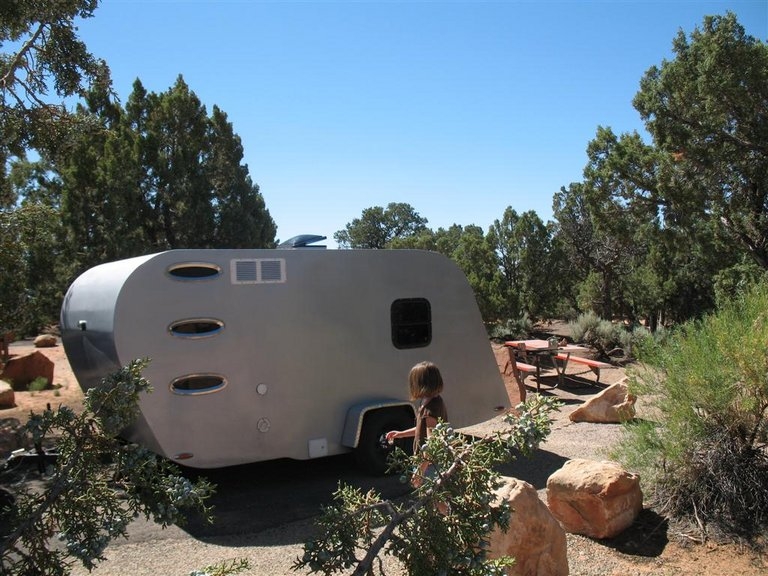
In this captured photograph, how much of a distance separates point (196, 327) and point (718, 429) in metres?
4.90

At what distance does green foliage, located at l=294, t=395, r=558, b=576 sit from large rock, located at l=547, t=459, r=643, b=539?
313 centimetres

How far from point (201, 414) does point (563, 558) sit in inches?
140

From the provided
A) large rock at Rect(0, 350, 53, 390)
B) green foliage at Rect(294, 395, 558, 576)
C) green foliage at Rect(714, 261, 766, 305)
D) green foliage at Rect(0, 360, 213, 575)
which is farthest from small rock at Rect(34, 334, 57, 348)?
green foliage at Rect(294, 395, 558, 576)

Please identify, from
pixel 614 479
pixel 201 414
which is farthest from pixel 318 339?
pixel 614 479

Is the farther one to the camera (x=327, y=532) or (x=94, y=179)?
(x=94, y=179)

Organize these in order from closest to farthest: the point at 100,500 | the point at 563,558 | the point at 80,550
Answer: the point at 80,550
the point at 100,500
the point at 563,558

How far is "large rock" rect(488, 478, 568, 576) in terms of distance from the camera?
14.7 ft

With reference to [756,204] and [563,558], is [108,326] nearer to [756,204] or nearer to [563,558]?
[563,558]

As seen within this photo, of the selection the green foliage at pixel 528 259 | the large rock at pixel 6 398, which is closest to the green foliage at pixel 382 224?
the green foliage at pixel 528 259

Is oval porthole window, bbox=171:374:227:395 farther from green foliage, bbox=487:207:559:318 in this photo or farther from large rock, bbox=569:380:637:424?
green foliage, bbox=487:207:559:318

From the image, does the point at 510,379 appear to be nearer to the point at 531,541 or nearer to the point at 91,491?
the point at 531,541

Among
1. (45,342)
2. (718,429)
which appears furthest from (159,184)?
(718,429)

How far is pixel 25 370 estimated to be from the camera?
14617 millimetres

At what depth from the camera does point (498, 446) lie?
249cm
